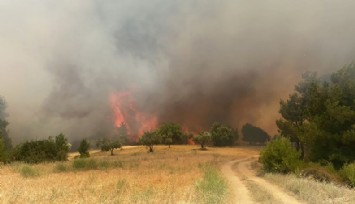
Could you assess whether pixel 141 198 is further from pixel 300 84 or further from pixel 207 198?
pixel 300 84

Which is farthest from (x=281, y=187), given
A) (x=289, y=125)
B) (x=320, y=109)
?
(x=289, y=125)

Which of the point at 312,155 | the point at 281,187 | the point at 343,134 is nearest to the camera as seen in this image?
the point at 281,187

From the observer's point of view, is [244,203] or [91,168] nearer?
[244,203]

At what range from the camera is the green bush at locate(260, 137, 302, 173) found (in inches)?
1628

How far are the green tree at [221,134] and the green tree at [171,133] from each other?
1216 cm

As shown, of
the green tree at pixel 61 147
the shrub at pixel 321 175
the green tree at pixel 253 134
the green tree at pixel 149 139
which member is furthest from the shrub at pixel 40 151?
the green tree at pixel 253 134

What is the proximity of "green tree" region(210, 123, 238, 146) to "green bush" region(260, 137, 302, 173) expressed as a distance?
96.8 meters

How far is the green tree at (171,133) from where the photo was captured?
429 ft

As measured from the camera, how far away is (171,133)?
5276 inches

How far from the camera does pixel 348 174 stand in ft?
110

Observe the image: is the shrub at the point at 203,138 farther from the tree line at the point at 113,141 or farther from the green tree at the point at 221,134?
the green tree at the point at 221,134

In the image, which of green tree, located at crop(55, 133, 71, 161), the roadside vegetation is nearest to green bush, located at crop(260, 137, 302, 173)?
the roadside vegetation

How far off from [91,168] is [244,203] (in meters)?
29.3

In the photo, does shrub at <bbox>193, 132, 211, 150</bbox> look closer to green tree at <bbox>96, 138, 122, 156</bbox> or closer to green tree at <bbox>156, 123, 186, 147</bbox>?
green tree at <bbox>156, 123, 186, 147</bbox>
